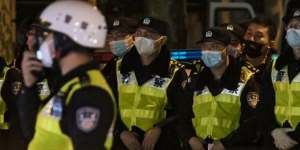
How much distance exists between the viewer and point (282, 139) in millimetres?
5453

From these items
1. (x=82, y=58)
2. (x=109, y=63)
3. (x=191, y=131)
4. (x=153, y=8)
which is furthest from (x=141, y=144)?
(x=153, y=8)

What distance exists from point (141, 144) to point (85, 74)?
2.31 metres

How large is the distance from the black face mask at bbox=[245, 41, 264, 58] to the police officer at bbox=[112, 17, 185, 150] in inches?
43.9

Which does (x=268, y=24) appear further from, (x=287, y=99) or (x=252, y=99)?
(x=287, y=99)

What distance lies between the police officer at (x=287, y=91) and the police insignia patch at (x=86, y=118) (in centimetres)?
230

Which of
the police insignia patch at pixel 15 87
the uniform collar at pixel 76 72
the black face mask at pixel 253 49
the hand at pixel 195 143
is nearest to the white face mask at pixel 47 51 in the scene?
the uniform collar at pixel 76 72

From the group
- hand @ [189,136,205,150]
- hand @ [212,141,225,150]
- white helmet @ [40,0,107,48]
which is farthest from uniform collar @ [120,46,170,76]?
white helmet @ [40,0,107,48]

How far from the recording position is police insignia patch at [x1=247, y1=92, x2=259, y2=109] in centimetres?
571

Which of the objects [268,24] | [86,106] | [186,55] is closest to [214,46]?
[268,24]

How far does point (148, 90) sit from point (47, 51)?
235 cm

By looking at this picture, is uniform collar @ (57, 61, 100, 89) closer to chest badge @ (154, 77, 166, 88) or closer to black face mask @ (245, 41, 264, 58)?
chest badge @ (154, 77, 166, 88)

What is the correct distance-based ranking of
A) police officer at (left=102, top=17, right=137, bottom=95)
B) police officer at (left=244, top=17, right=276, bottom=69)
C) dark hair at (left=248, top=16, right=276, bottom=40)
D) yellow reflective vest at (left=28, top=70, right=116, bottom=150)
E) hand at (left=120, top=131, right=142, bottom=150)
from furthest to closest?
1. dark hair at (left=248, top=16, right=276, bottom=40)
2. police officer at (left=244, top=17, right=276, bottom=69)
3. police officer at (left=102, top=17, right=137, bottom=95)
4. hand at (left=120, top=131, right=142, bottom=150)
5. yellow reflective vest at (left=28, top=70, right=116, bottom=150)

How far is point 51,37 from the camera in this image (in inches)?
147

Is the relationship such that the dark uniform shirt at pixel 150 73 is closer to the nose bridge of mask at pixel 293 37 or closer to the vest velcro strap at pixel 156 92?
the vest velcro strap at pixel 156 92
